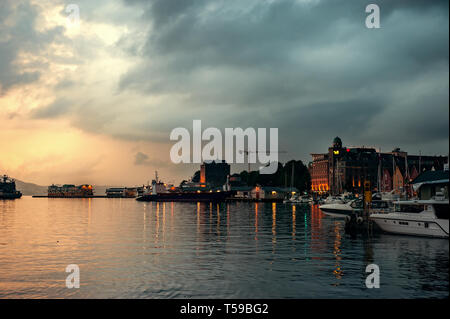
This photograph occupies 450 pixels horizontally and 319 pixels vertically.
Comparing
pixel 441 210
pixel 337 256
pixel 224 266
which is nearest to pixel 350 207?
pixel 441 210

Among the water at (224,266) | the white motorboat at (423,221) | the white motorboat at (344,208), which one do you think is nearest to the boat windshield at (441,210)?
the white motorboat at (423,221)

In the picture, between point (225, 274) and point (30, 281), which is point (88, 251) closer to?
point (30, 281)

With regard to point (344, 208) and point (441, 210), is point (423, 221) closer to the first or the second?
point (441, 210)

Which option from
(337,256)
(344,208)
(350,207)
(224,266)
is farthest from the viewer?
(344,208)

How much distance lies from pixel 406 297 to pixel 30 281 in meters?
20.5

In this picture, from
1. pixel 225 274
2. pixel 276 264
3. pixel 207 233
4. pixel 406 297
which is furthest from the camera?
pixel 207 233

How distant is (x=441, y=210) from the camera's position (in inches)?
1811

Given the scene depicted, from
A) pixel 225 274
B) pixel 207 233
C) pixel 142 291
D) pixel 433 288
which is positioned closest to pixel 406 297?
pixel 433 288

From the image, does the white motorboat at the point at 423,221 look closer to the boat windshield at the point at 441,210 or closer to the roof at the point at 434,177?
the boat windshield at the point at 441,210

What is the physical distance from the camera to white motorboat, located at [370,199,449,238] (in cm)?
4578

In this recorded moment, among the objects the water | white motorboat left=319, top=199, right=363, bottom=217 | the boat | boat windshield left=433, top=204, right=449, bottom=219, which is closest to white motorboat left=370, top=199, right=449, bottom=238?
boat windshield left=433, top=204, right=449, bottom=219

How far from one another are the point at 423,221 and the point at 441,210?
2240 mm
